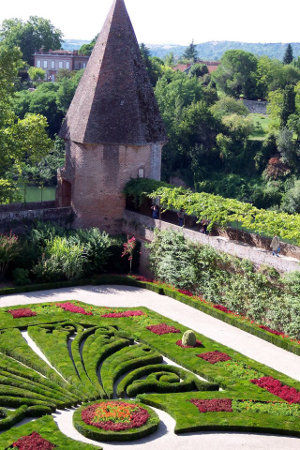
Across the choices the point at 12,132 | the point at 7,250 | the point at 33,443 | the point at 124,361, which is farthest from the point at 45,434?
the point at 12,132

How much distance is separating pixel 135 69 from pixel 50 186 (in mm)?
32061

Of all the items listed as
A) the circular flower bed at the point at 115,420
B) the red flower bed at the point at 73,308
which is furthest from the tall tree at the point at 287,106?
the circular flower bed at the point at 115,420

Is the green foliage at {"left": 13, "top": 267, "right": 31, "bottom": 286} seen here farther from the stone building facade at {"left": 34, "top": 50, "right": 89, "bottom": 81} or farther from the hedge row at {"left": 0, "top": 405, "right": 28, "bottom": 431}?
the stone building facade at {"left": 34, "top": 50, "right": 89, "bottom": 81}

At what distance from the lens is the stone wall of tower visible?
3072 centimetres

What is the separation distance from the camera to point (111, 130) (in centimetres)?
3033

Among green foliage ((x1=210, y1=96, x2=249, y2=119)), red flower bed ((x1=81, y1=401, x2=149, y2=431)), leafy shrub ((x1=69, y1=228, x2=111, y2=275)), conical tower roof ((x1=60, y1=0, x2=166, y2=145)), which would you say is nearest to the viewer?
red flower bed ((x1=81, y1=401, x2=149, y2=431))

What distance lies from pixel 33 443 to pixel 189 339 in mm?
7592

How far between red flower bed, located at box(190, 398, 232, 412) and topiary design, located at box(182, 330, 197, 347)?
3.85m

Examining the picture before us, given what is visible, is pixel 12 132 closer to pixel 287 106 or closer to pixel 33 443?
pixel 33 443

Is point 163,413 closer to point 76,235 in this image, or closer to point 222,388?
point 222,388

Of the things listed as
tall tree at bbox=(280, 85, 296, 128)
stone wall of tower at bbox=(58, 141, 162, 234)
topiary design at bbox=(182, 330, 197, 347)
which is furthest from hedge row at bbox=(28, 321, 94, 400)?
tall tree at bbox=(280, 85, 296, 128)

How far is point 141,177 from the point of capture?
31.6 m

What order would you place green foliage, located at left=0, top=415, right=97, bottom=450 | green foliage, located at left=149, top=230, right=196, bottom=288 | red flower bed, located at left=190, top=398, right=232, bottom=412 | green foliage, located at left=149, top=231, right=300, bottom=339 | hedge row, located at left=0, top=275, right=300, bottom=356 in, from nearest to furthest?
green foliage, located at left=0, top=415, right=97, bottom=450 → red flower bed, located at left=190, top=398, right=232, bottom=412 → hedge row, located at left=0, top=275, right=300, bottom=356 → green foliage, located at left=149, top=231, right=300, bottom=339 → green foliage, located at left=149, top=230, right=196, bottom=288

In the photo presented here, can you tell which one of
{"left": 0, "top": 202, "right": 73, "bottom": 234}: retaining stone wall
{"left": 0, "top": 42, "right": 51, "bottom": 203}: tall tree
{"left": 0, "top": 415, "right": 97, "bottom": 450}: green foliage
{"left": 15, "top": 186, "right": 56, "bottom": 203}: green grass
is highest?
{"left": 0, "top": 42, "right": 51, "bottom": 203}: tall tree
